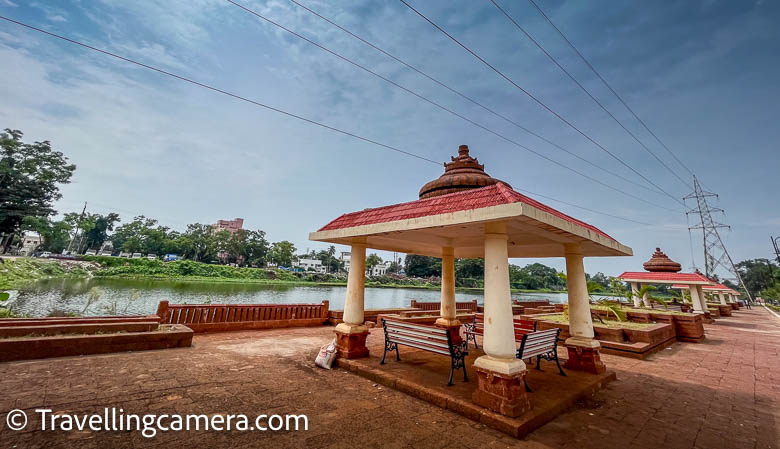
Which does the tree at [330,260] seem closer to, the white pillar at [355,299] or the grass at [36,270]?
the grass at [36,270]

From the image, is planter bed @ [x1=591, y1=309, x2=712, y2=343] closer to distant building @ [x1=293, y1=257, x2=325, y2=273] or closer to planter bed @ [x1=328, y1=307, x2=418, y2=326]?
planter bed @ [x1=328, y1=307, x2=418, y2=326]

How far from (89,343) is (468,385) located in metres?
6.41

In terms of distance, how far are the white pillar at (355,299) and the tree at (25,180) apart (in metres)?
49.5

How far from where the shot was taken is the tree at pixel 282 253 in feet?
226

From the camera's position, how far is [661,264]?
47.9 ft

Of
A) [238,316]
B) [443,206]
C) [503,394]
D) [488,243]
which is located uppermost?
[443,206]

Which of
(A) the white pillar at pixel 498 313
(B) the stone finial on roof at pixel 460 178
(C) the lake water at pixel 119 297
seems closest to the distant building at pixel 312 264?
(C) the lake water at pixel 119 297

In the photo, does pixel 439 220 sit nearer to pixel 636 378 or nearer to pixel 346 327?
pixel 346 327

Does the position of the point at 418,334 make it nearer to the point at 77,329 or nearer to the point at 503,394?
the point at 503,394

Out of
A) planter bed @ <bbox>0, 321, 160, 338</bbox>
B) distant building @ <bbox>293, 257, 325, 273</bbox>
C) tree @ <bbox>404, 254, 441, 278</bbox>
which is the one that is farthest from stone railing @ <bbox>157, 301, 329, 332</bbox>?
distant building @ <bbox>293, 257, 325, 273</bbox>

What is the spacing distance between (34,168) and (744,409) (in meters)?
56.3

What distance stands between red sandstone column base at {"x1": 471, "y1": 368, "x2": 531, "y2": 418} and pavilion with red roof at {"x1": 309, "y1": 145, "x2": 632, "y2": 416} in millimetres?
10

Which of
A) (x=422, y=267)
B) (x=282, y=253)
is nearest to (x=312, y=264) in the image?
(x=282, y=253)

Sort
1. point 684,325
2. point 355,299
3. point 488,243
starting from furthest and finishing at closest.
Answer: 1. point 684,325
2. point 355,299
3. point 488,243
